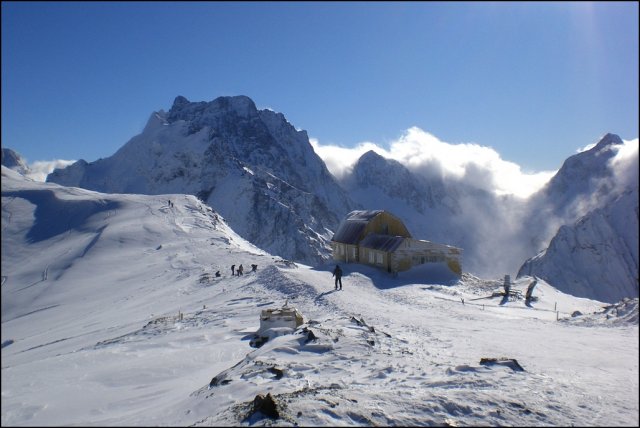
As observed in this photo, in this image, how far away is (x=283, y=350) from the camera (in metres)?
10.9

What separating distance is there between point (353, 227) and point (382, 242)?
5.74 metres

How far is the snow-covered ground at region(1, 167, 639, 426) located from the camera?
702 cm

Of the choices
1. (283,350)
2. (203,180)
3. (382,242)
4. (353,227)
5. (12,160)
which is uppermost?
(203,180)

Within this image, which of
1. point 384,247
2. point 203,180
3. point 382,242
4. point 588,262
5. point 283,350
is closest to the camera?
point 283,350

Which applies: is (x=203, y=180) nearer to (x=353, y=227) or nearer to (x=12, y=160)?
(x=12, y=160)

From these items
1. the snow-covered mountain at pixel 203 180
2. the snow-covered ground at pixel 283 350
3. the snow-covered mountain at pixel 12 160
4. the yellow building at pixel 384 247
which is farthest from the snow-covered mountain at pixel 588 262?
the snow-covered mountain at pixel 12 160

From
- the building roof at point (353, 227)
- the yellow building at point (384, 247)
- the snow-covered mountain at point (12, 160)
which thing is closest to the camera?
the snow-covered mountain at point (12, 160)

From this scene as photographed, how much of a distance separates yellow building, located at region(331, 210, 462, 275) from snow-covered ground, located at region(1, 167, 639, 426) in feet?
13.1

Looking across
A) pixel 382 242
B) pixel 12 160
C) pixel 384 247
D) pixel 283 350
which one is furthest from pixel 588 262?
pixel 283 350

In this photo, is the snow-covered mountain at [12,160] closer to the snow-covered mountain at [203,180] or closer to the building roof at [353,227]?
the building roof at [353,227]

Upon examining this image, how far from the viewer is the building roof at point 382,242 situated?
35.7 metres

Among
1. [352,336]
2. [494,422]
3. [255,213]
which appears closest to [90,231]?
[352,336]

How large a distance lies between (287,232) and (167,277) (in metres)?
125

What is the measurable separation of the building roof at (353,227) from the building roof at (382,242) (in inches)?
50.0
